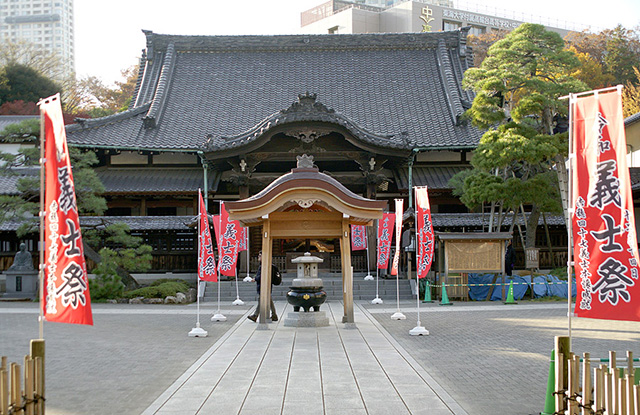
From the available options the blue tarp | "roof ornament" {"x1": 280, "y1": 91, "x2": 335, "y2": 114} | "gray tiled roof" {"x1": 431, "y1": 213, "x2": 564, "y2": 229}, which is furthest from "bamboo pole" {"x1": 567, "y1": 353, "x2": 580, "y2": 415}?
"gray tiled roof" {"x1": 431, "y1": 213, "x2": 564, "y2": 229}

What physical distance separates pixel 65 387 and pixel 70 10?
535 feet

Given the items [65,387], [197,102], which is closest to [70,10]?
[197,102]

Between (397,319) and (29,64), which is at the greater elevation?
(29,64)

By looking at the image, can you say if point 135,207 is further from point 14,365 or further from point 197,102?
point 14,365

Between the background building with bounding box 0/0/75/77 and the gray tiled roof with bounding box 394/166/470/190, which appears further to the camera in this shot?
the background building with bounding box 0/0/75/77

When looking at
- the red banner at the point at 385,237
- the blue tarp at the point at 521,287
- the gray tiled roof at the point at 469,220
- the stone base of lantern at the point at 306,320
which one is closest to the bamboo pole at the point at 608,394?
the stone base of lantern at the point at 306,320

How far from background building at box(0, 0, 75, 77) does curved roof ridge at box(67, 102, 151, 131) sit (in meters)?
122

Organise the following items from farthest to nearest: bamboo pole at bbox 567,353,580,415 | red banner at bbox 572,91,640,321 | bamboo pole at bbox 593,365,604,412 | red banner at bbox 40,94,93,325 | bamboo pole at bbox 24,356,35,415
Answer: red banner at bbox 40,94,93,325
red banner at bbox 572,91,640,321
bamboo pole at bbox 567,353,580,415
bamboo pole at bbox 24,356,35,415
bamboo pole at bbox 593,365,604,412

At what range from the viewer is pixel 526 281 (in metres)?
22.3

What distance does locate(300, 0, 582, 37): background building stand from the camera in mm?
65125

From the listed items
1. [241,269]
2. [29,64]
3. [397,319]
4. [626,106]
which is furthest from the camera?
[29,64]

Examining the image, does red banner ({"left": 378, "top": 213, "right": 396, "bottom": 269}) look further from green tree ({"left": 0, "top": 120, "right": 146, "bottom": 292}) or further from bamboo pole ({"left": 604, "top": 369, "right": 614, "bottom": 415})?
bamboo pole ({"left": 604, "top": 369, "right": 614, "bottom": 415})

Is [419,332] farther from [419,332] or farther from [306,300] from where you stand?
[306,300]

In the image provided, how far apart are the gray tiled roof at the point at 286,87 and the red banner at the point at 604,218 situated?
1856cm
